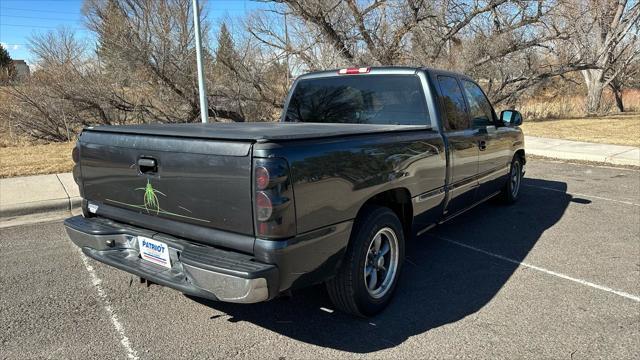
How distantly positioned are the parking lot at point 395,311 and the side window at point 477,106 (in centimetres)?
136

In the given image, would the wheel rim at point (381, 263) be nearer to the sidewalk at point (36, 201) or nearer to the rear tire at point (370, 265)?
the rear tire at point (370, 265)

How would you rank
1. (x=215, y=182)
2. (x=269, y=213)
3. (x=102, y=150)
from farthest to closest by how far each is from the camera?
1. (x=102, y=150)
2. (x=215, y=182)
3. (x=269, y=213)

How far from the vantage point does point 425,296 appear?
394 cm

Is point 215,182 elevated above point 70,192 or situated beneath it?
elevated above

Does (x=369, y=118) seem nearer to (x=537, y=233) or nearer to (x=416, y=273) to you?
(x=416, y=273)

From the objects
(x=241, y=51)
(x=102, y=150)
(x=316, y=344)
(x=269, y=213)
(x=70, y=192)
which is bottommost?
(x=316, y=344)

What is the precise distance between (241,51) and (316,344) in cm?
1583

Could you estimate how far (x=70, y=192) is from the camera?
23.4 feet

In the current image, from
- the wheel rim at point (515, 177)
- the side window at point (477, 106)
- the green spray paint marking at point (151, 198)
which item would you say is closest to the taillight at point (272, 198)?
the green spray paint marking at point (151, 198)

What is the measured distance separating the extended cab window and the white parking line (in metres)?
2.51

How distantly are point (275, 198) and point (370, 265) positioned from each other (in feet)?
4.20

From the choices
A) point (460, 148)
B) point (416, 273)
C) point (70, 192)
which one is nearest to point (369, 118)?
point (460, 148)

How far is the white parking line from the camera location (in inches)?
122

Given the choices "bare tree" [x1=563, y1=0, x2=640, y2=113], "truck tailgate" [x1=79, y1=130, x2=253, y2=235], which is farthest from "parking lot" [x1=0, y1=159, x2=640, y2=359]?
"bare tree" [x1=563, y1=0, x2=640, y2=113]
